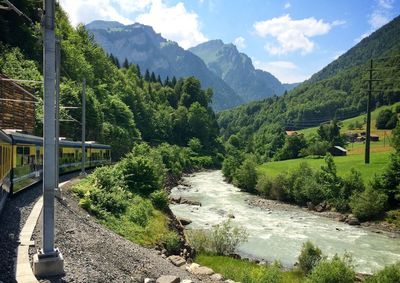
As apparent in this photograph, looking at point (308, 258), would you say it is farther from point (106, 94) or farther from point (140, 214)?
point (106, 94)

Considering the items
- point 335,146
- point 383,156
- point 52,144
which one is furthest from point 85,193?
point 335,146

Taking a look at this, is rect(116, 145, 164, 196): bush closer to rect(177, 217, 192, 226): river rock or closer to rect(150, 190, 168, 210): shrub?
rect(150, 190, 168, 210): shrub

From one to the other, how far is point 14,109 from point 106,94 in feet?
190

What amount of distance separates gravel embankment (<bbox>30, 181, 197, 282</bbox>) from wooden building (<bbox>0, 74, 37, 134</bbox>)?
16.6 meters

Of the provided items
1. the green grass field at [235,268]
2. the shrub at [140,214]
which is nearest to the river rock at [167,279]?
the green grass field at [235,268]

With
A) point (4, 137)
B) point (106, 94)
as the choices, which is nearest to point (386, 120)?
point (106, 94)

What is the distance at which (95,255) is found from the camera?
620 inches

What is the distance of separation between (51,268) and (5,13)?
53272 millimetres

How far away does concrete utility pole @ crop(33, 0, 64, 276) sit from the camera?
11203 mm

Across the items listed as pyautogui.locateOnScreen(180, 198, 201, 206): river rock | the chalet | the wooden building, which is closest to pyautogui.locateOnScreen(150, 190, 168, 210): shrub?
the wooden building

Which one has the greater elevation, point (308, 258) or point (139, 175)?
point (139, 175)

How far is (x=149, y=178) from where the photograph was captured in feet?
131

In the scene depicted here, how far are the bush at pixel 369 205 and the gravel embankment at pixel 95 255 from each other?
38.1 meters

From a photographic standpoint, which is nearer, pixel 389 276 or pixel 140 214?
pixel 389 276
